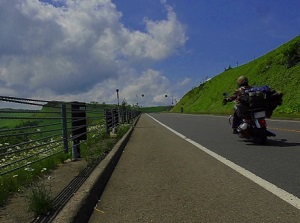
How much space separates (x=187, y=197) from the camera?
5.84m

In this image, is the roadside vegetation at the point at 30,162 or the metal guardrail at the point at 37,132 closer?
the roadside vegetation at the point at 30,162

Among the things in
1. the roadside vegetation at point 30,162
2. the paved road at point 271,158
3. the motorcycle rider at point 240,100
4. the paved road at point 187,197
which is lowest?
the paved road at point 187,197

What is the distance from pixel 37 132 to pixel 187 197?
297 centimetres

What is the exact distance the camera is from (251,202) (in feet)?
17.7

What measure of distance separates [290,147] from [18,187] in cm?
737

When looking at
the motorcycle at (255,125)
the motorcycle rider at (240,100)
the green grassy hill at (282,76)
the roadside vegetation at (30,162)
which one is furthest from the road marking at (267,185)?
the green grassy hill at (282,76)

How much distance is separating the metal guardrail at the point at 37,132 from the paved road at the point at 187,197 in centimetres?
146

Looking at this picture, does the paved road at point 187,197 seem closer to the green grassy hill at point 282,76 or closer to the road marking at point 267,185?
the road marking at point 267,185

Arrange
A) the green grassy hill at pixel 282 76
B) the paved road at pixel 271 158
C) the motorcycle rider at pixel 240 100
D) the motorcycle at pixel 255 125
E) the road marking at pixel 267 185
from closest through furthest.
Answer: the road marking at pixel 267 185, the paved road at pixel 271 158, the motorcycle at pixel 255 125, the motorcycle rider at pixel 240 100, the green grassy hill at pixel 282 76

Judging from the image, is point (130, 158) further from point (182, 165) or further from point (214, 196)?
point (214, 196)

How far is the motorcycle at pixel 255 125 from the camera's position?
38.6ft

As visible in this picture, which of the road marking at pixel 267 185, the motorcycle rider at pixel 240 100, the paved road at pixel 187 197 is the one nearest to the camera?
the paved road at pixel 187 197

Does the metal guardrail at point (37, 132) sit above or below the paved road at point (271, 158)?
above

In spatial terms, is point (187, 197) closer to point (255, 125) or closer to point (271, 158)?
point (271, 158)
